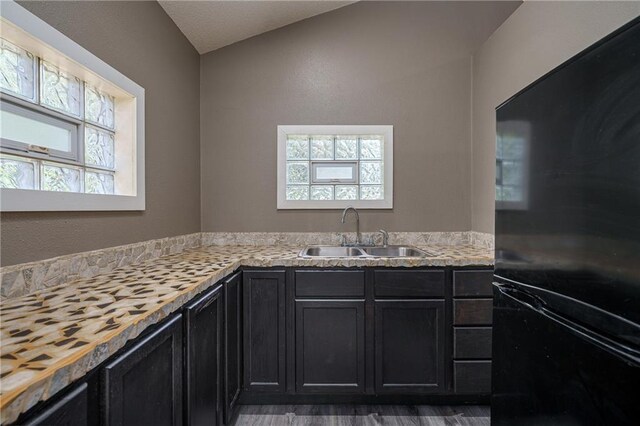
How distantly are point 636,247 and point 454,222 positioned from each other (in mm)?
1989

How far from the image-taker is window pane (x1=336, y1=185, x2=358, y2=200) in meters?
2.62

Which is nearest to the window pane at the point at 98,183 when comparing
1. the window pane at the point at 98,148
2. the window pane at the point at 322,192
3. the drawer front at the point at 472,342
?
the window pane at the point at 98,148

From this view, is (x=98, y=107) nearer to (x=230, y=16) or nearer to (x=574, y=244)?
(x=230, y=16)

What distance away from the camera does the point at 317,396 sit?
1.97 metres

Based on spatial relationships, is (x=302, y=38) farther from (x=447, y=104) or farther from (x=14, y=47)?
(x=14, y=47)

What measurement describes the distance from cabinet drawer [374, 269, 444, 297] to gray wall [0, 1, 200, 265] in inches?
57.8

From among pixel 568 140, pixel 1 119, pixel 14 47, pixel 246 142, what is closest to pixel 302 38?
pixel 246 142

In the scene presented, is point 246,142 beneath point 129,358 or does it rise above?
above

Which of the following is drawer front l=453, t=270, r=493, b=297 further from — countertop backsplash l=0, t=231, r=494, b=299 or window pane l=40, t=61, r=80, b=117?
window pane l=40, t=61, r=80, b=117

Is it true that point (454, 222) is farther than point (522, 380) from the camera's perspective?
Yes

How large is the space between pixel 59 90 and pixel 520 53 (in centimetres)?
253

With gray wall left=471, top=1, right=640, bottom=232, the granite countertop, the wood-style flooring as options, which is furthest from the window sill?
gray wall left=471, top=1, right=640, bottom=232

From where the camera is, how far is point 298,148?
262 centimetres

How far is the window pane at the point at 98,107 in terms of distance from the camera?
1474 millimetres
